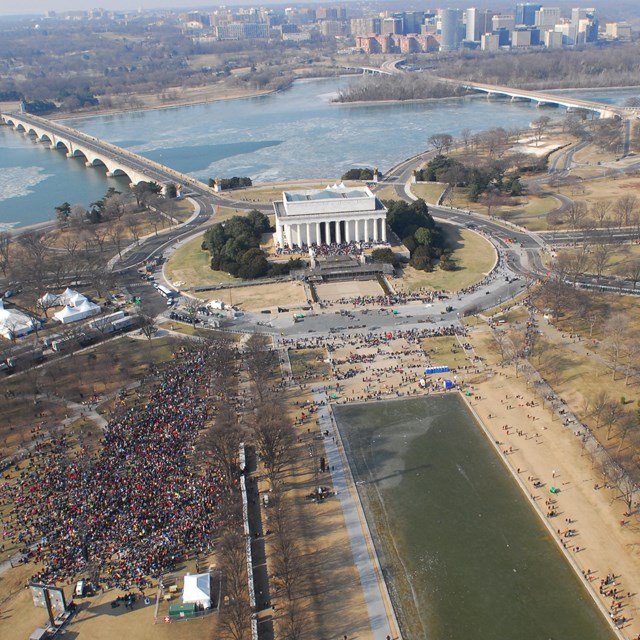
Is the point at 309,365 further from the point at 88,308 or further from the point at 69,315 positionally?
the point at 69,315

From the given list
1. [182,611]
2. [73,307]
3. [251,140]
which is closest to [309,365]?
[182,611]

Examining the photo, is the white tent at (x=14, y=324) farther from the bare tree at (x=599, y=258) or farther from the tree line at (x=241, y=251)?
the bare tree at (x=599, y=258)

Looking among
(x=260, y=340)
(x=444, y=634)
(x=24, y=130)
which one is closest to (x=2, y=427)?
(x=260, y=340)

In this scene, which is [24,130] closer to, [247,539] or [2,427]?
[2,427]

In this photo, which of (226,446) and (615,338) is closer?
(226,446)

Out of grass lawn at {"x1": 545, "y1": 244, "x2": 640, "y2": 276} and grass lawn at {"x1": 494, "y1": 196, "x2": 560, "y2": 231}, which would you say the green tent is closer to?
grass lawn at {"x1": 545, "y1": 244, "x2": 640, "y2": 276}

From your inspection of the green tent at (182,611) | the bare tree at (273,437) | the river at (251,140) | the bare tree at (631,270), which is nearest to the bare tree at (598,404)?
the bare tree at (273,437)

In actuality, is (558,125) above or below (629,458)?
above
